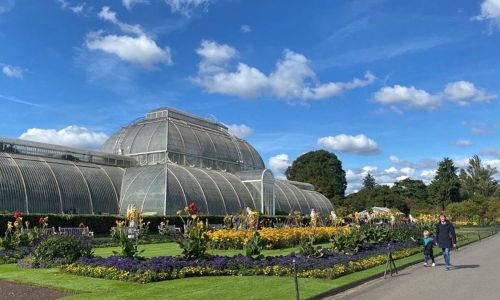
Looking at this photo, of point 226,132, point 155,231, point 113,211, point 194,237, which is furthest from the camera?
point 226,132

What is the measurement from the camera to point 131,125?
6562 cm

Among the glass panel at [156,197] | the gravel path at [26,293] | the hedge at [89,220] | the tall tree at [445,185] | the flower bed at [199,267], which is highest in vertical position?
the tall tree at [445,185]

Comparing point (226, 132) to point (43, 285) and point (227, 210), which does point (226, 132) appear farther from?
point (43, 285)

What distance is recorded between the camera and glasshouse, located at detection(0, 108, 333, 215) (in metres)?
39.6

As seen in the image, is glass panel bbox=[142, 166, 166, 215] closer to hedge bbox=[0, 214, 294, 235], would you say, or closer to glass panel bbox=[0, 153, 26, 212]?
hedge bbox=[0, 214, 294, 235]

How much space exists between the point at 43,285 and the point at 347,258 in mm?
10129

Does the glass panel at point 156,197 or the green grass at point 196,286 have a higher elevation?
the glass panel at point 156,197

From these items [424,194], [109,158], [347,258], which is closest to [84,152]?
[109,158]

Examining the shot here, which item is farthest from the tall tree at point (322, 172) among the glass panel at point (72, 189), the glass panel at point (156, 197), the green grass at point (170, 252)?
the green grass at point (170, 252)

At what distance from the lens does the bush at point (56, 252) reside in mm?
17375

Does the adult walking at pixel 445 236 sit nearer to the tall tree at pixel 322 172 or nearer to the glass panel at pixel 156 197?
the glass panel at pixel 156 197

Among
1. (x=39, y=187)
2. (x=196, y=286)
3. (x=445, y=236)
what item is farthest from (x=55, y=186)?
(x=445, y=236)

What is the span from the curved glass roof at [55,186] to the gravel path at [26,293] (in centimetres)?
2417

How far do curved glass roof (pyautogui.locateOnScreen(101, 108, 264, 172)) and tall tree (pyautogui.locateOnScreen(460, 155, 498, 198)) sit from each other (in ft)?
196
